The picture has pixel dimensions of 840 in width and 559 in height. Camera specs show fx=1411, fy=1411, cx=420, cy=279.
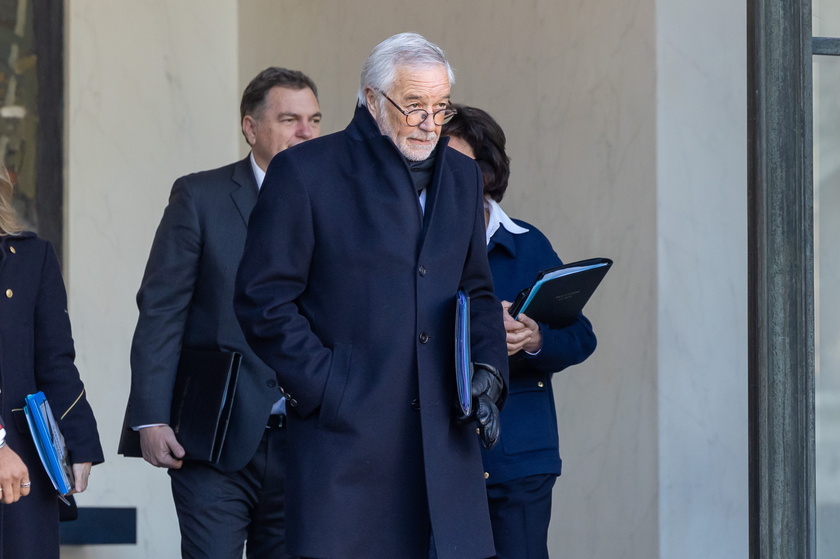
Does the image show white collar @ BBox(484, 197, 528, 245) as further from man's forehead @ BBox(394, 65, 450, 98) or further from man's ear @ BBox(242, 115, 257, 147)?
man's ear @ BBox(242, 115, 257, 147)

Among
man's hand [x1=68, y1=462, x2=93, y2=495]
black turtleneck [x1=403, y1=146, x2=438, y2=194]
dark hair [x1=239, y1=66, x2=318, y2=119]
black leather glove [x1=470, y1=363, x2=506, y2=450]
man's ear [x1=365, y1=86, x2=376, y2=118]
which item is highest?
dark hair [x1=239, y1=66, x2=318, y2=119]

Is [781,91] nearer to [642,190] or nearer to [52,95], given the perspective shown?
[642,190]

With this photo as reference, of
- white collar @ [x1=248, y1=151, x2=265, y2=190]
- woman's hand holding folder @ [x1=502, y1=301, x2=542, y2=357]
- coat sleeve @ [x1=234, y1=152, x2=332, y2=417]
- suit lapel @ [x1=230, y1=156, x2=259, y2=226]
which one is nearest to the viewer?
coat sleeve @ [x1=234, y1=152, x2=332, y2=417]

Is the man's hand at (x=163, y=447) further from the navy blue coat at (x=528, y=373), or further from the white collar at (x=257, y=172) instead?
the navy blue coat at (x=528, y=373)

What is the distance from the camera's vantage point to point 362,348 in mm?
3143

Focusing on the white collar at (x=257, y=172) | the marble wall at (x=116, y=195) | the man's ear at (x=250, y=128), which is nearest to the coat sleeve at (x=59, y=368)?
the white collar at (x=257, y=172)

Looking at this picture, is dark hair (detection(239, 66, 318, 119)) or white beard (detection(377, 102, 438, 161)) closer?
white beard (detection(377, 102, 438, 161))

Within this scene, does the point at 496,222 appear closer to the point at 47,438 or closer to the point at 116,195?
the point at 47,438

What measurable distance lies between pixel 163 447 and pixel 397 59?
151cm

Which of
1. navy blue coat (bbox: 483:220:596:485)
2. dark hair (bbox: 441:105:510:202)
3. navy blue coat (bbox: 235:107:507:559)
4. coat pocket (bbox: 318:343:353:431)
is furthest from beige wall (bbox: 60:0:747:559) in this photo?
coat pocket (bbox: 318:343:353:431)

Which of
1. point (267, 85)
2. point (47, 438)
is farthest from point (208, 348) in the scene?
point (267, 85)

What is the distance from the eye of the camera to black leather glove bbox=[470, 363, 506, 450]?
10.4 feet

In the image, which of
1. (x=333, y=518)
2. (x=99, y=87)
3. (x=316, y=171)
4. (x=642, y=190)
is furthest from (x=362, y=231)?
(x=99, y=87)

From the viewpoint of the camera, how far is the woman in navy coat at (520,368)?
3686 mm
